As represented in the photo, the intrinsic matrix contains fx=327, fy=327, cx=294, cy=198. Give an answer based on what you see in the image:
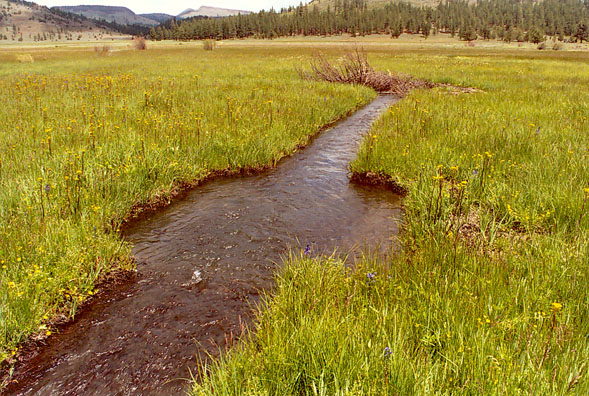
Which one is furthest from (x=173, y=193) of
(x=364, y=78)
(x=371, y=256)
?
(x=364, y=78)

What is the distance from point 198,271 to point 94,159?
12.6 feet

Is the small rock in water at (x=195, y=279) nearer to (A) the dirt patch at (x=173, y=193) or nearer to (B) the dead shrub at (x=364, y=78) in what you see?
(A) the dirt patch at (x=173, y=193)

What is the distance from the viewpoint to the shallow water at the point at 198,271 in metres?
3.38

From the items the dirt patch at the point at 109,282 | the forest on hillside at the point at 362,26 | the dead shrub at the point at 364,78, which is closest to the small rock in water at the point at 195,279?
the dirt patch at the point at 109,282

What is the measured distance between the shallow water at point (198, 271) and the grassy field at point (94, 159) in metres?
0.45

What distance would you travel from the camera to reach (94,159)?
6895 mm

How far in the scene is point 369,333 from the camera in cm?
289

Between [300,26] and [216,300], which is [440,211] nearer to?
[216,300]

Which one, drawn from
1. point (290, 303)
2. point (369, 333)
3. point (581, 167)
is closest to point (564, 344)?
point (369, 333)

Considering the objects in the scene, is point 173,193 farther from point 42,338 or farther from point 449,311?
point 449,311

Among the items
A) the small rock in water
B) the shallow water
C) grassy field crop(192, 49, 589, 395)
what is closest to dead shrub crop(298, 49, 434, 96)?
the shallow water

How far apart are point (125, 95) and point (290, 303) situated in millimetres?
13424

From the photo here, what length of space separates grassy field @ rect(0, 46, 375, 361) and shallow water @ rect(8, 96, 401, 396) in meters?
0.45

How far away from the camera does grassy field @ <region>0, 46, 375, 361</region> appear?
13.5 ft
